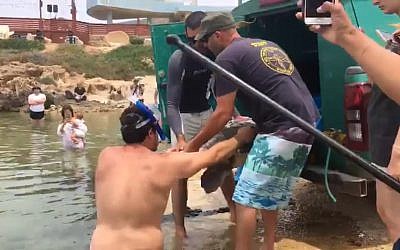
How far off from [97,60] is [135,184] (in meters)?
40.5

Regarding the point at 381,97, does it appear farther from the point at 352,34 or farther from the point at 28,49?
the point at 28,49

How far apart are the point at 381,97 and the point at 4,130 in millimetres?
18451

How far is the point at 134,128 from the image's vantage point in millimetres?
3844

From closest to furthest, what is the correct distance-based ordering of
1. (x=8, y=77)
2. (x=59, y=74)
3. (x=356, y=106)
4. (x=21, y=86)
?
1. (x=356, y=106)
2. (x=21, y=86)
3. (x=8, y=77)
4. (x=59, y=74)

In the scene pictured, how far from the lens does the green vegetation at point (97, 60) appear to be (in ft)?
129

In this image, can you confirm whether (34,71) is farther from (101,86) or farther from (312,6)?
(312,6)

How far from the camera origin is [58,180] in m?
9.60

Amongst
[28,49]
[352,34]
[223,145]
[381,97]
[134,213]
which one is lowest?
[28,49]

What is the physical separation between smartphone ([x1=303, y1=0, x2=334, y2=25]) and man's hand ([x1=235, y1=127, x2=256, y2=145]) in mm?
2062

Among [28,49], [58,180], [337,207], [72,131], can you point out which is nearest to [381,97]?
[337,207]

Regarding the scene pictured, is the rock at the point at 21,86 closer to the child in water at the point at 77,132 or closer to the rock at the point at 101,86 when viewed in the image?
the rock at the point at 101,86

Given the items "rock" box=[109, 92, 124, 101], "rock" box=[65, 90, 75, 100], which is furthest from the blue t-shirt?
"rock" box=[109, 92, 124, 101]

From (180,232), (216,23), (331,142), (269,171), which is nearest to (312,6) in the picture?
(331,142)

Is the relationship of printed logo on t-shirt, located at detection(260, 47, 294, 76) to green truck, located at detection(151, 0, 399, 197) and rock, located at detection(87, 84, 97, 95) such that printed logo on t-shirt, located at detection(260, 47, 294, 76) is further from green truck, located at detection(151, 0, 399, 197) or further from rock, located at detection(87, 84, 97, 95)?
rock, located at detection(87, 84, 97, 95)
